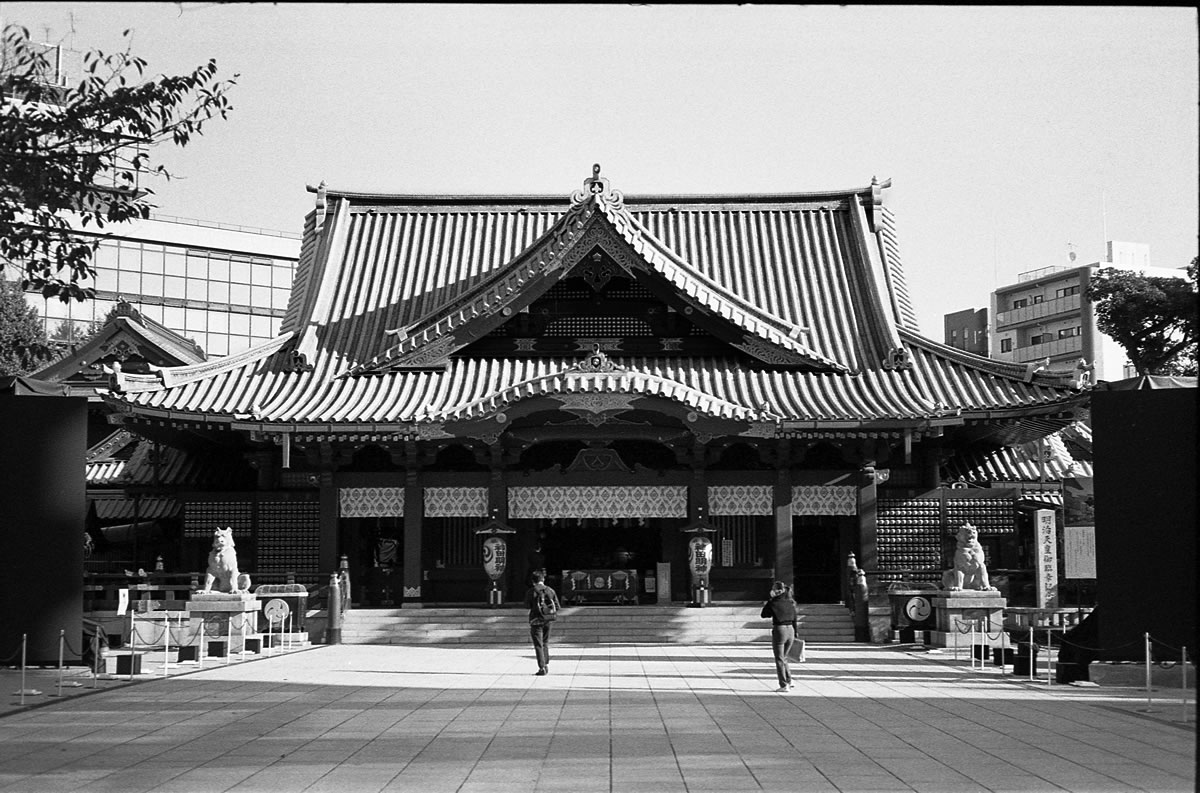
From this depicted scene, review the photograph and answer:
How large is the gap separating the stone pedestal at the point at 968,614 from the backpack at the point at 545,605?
28.8ft

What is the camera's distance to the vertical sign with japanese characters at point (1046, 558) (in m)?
24.6

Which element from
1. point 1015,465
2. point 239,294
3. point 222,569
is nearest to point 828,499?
point 1015,465

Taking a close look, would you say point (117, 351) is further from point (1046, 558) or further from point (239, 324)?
point (239, 324)

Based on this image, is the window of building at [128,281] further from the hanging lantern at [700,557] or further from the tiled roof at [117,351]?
the hanging lantern at [700,557]

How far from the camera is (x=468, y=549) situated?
31641 mm

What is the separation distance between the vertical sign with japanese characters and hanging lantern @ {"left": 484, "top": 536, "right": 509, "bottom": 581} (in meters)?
11.5

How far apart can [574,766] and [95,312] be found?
66.4 meters

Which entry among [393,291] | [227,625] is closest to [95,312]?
[393,291]

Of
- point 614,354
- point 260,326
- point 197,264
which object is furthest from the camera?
point 260,326

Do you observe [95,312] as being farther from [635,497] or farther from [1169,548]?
[1169,548]

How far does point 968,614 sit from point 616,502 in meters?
8.43

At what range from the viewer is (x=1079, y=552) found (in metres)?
22.8

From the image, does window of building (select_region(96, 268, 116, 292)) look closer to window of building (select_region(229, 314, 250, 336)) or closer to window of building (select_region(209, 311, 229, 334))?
window of building (select_region(209, 311, 229, 334))

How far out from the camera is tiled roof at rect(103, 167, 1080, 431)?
1182 inches
